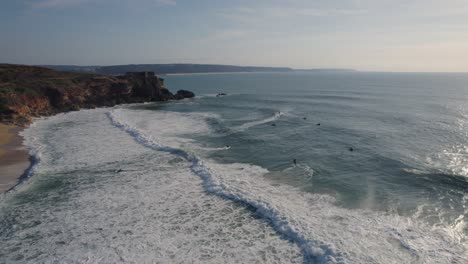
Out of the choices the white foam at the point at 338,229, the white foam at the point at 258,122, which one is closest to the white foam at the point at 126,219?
the white foam at the point at 338,229

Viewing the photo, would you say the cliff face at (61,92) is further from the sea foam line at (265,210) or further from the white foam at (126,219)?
the sea foam line at (265,210)

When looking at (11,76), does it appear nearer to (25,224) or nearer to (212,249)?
(25,224)

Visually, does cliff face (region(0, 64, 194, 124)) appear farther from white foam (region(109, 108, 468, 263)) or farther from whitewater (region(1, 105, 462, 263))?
white foam (region(109, 108, 468, 263))

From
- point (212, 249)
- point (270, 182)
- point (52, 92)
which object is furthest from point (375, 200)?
point (52, 92)

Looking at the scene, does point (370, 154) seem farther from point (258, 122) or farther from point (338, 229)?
point (258, 122)

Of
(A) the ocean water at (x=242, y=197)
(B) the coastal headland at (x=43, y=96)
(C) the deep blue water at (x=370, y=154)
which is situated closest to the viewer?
(A) the ocean water at (x=242, y=197)

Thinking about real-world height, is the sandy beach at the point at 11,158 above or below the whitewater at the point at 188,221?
below
